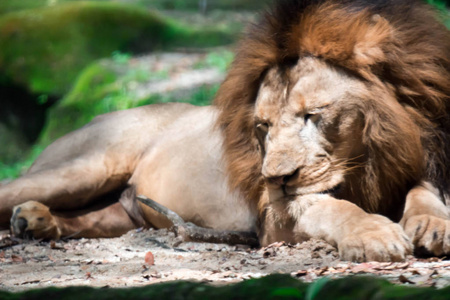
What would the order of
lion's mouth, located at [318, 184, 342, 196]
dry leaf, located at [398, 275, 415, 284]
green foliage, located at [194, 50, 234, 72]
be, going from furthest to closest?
1. green foliage, located at [194, 50, 234, 72]
2. lion's mouth, located at [318, 184, 342, 196]
3. dry leaf, located at [398, 275, 415, 284]

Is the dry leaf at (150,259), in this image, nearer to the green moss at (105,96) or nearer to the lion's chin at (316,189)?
the lion's chin at (316,189)

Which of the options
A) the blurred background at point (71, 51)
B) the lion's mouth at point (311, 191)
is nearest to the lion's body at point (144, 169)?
the lion's mouth at point (311, 191)

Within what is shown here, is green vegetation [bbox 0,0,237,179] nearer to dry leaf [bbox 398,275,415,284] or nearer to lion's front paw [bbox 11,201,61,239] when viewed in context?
lion's front paw [bbox 11,201,61,239]

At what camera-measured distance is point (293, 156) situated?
296 cm

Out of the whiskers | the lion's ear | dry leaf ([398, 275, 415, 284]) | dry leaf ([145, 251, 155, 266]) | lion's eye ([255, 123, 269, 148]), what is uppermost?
the lion's ear

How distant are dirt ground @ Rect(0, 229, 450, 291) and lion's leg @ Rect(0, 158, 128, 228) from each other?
0.33 meters

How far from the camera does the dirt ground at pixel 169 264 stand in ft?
7.64

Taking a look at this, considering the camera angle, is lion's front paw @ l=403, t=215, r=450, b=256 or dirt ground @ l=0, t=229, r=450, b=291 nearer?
dirt ground @ l=0, t=229, r=450, b=291

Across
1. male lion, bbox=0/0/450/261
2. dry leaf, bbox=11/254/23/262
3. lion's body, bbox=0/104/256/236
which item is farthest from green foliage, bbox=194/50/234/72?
dry leaf, bbox=11/254/23/262

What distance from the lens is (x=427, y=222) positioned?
2734 mm

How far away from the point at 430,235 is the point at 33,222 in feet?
8.27

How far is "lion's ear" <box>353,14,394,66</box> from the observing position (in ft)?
10.1

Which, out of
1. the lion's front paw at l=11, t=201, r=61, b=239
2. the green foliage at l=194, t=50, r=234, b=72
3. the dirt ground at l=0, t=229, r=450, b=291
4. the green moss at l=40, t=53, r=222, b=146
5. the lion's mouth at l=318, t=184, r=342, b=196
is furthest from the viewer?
the green foliage at l=194, t=50, r=234, b=72

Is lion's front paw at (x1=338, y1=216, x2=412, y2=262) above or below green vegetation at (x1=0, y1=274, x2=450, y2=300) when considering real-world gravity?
below
